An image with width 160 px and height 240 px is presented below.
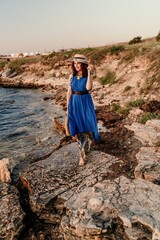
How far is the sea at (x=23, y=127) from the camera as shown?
33.4ft

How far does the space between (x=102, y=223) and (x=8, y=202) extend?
2102mm

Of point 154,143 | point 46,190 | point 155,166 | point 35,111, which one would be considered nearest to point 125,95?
point 35,111

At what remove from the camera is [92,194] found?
512 cm

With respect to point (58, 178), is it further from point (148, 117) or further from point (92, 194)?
point (148, 117)

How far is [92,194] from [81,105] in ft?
7.46

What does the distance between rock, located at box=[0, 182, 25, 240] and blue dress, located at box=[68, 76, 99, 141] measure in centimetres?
212

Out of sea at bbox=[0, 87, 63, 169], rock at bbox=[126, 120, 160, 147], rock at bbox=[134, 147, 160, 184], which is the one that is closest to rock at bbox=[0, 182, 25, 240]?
rock at bbox=[134, 147, 160, 184]

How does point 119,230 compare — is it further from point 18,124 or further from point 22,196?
point 18,124

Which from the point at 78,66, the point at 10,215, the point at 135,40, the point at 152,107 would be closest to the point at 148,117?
the point at 152,107

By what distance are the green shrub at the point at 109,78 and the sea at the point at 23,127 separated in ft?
15.8

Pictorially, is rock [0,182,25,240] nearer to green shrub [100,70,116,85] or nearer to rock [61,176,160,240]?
rock [61,176,160,240]

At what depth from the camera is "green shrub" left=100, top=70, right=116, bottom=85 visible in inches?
804

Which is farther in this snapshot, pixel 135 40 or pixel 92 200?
pixel 135 40

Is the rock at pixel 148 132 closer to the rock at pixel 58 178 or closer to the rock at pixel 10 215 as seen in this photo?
the rock at pixel 58 178
